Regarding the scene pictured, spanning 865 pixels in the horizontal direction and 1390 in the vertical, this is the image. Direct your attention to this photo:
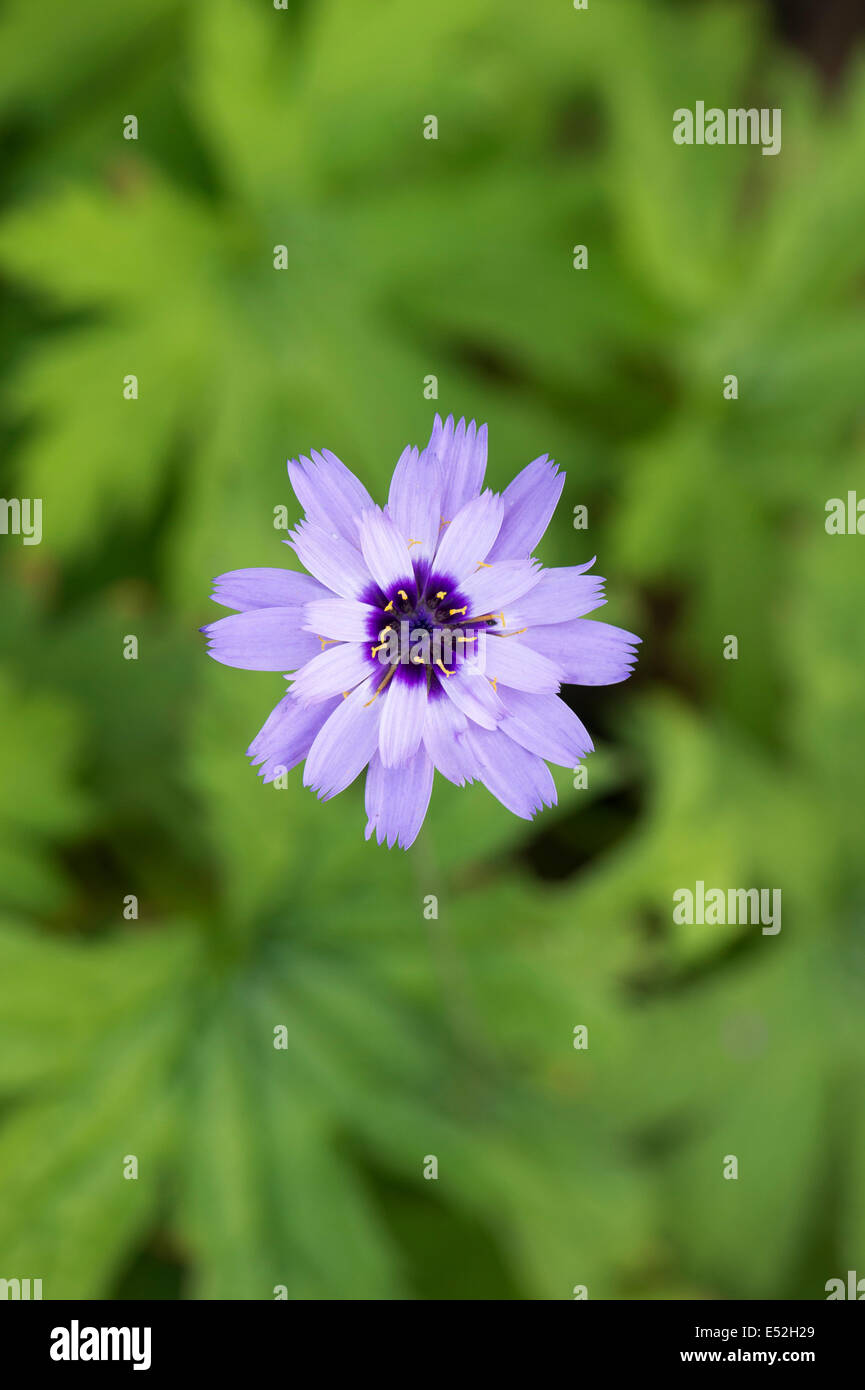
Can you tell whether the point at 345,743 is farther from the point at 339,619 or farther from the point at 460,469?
the point at 460,469

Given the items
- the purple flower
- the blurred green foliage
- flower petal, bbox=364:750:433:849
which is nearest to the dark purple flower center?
the purple flower

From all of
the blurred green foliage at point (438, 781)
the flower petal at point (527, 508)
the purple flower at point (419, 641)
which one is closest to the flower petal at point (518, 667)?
the purple flower at point (419, 641)

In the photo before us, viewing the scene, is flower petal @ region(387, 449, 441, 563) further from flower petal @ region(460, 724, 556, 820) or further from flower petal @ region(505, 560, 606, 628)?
flower petal @ region(460, 724, 556, 820)

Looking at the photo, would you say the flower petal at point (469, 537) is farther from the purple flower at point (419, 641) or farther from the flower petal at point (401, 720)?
the flower petal at point (401, 720)
